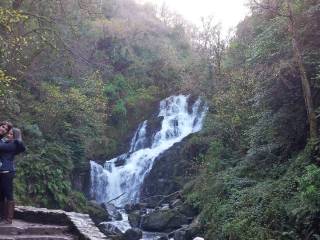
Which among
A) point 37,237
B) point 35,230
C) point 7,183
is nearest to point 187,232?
point 35,230

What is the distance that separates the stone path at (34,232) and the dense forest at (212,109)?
3.46 meters

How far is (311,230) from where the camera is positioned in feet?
30.5

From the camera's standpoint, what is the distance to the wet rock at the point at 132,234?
1602cm

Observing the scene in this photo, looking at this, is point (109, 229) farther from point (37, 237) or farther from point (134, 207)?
point (37, 237)

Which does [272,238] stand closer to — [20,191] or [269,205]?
[269,205]

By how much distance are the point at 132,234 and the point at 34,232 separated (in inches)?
338

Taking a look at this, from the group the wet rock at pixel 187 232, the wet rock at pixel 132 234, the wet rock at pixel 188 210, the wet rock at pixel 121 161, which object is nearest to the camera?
the wet rock at pixel 187 232

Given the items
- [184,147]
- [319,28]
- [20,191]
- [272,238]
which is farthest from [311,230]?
[184,147]

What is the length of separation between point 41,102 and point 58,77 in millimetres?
2832

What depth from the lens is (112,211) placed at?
19531 millimetres

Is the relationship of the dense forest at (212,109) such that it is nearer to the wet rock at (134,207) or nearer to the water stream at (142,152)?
the water stream at (142,152)

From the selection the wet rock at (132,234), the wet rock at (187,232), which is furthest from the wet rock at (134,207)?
the wet rock at (187,232)

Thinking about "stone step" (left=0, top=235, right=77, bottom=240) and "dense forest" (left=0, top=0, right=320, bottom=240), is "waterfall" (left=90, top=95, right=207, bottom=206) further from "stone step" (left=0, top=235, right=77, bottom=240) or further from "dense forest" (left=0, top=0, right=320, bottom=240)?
"stone step" (left=0, top=235, right=77, bottom=240)

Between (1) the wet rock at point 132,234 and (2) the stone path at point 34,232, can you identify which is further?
(1) the wet rock at point 132,234
